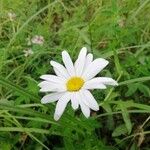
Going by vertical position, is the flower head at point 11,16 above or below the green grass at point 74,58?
above

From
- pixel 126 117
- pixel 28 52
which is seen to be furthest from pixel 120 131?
pixel 28 52

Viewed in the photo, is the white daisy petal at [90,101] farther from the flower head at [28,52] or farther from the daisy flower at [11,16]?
the daisy flower at [11,16]

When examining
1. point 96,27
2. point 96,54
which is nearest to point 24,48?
point 96,27

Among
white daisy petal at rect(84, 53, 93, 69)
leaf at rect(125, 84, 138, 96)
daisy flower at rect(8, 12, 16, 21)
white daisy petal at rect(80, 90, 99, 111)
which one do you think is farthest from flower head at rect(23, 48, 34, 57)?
white daisy petal at rect(80, 90, 99, 111)

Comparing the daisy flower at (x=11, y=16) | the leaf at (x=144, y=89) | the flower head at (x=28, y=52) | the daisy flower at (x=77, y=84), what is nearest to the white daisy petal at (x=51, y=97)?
the daisy flower at (x=77, y=84)

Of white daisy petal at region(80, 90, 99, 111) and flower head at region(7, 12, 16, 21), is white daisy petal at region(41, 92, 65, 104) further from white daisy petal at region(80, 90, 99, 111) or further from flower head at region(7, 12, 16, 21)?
flower head at region(7, 12, 16, 21)

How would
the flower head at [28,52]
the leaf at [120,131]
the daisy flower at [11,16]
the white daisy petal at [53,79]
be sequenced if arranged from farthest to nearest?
the daisy flower at [11,16] → the flower head at [28,52] → the leaf at [120,131] → the white daisy petal at [53,79]
